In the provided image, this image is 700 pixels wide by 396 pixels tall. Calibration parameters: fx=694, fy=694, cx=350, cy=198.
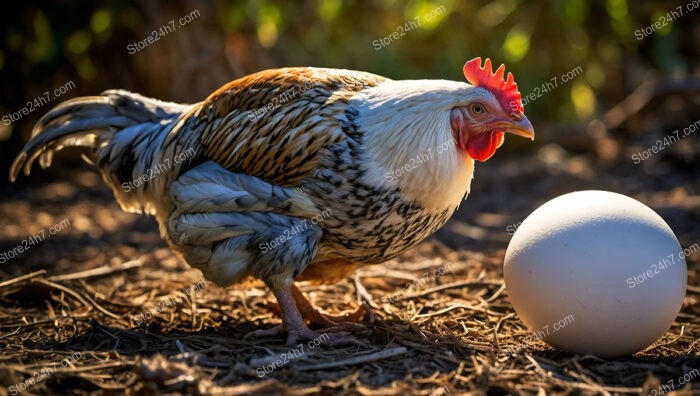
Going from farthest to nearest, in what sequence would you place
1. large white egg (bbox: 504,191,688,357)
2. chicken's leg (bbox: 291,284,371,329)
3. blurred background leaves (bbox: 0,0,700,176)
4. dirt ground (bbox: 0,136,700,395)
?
1. blurred background leaves (bbox: 0,0,700,176)
2. chicken's leg (bbox: 291,284,371,329)
3. large white egg (bbox: 504,191,688,357)
4. dirt ground (bbox: 0,136,700,395)

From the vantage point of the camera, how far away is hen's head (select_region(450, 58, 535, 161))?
419 cm

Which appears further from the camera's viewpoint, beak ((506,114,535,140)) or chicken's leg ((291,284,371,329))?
chicken's leg ((291,284,371,329))

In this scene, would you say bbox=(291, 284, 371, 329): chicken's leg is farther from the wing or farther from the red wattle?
the red wattle

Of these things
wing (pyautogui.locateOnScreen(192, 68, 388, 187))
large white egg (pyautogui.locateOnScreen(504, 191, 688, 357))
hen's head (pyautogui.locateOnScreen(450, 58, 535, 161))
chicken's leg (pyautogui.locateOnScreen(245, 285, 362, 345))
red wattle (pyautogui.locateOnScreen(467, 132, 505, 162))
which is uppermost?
wing (pyautogui.locateOnScreen(192, 68, 388, 187))

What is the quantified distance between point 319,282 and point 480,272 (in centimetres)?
161

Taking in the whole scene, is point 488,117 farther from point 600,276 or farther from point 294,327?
point 294,327

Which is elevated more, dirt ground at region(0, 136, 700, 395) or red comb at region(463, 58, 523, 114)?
red comb at region(463, 58, 523, 114)

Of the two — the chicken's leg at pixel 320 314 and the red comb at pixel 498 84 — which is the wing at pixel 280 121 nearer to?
the red comb at pixel 498 84

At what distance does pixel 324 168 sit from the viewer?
411 centimetres

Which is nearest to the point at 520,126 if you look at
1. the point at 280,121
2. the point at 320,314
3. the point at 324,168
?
the point at 324,168

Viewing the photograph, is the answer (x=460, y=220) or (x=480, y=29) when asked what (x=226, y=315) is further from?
(x=480, y=29)

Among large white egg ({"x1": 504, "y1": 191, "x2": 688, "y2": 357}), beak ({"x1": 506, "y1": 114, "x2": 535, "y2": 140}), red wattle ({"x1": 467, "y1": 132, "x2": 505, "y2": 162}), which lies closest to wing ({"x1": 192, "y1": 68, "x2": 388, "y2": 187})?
red wattle ({"x1": 467, "y1": 132, "x2": 505, "y2": 162})

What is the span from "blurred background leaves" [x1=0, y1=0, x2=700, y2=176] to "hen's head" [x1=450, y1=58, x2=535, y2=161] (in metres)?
5.33

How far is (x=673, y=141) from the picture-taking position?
8.98m
